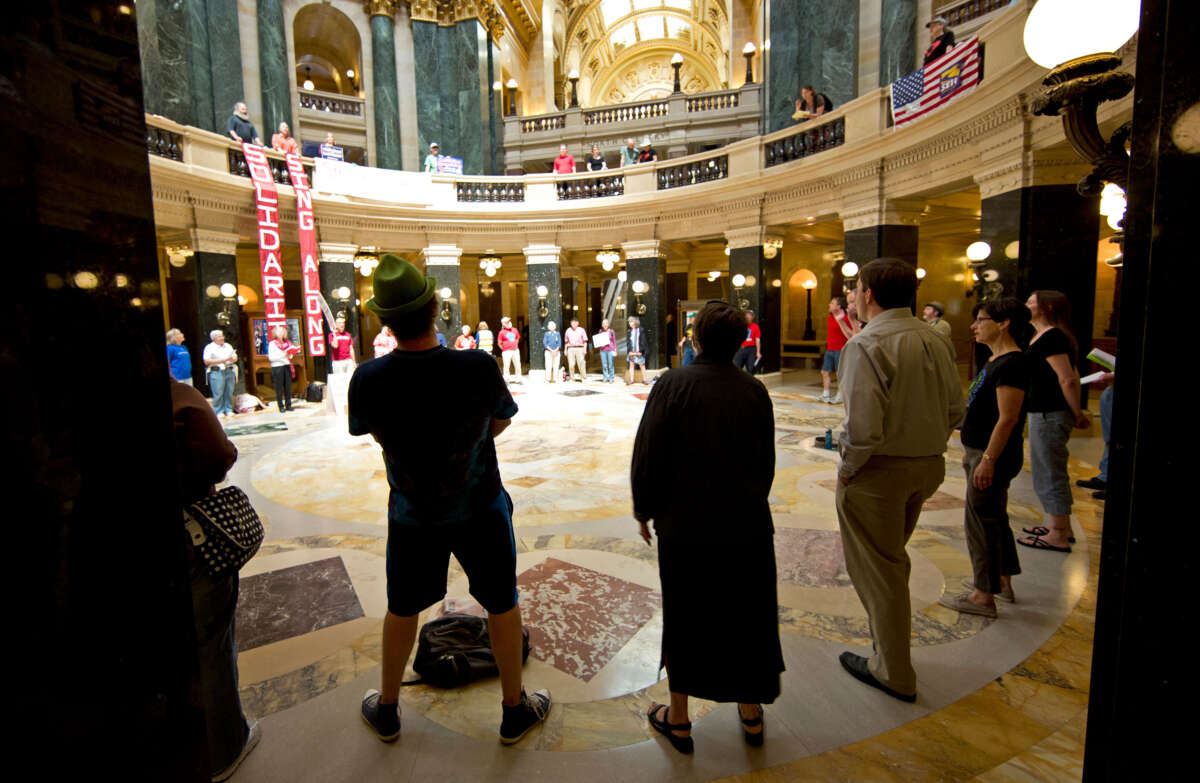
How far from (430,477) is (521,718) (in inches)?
40.6

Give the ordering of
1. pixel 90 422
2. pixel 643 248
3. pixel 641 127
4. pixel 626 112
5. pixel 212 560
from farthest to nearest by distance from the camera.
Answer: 1. pixel 626 112
2. pixel 641 127
3. pixel 643 248
4. pixel 212 560
5. pixel 90 422

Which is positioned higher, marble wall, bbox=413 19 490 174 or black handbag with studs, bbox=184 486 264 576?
marble wall, bbox=413 19 490 174

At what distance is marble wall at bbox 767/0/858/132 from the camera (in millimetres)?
12664

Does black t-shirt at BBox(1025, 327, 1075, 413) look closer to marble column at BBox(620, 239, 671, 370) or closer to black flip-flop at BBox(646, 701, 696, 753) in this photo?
black flip-flop at BBox(646, 701, 696, 753)

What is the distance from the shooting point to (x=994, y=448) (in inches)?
111

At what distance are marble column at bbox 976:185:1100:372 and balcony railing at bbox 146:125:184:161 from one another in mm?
14377

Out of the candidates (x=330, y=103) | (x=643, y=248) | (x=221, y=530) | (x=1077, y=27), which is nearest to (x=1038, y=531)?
(x=1077, y=27)

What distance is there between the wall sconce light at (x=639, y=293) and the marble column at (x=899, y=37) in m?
7.13

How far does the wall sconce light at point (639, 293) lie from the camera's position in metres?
15.4

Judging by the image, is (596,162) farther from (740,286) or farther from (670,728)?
(670,728)

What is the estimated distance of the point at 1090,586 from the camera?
131 inches

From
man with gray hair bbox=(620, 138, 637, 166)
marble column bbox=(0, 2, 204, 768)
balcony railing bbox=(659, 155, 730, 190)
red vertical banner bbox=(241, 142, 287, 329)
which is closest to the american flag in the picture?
balcony railing bbox=(659, 155, 730, 190)

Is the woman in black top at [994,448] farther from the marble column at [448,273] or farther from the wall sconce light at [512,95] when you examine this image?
the wall sconce light at [512,95]

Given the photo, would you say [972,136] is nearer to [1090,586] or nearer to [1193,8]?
[1090,586]
